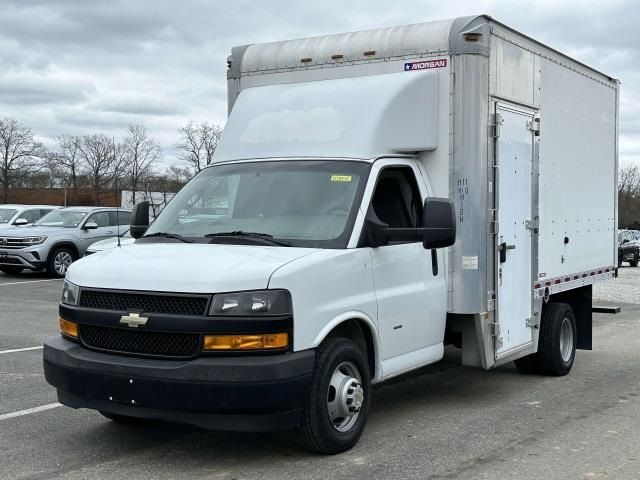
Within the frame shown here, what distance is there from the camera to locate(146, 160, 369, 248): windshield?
5.80 m

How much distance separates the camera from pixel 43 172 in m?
79.6

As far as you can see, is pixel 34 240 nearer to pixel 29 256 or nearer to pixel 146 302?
pixel 29 256

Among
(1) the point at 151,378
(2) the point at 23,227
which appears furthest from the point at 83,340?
(2) the point at 23,227

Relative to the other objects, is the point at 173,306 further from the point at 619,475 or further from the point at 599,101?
the point at 599,101

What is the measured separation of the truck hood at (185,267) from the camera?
16.2ft

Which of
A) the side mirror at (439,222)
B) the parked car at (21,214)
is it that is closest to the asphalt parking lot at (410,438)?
the side mirror at (439,222)

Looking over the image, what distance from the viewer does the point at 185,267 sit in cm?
508

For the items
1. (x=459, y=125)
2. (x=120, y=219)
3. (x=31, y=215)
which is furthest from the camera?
(x=31, y=215)

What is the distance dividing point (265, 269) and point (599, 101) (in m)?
5.98

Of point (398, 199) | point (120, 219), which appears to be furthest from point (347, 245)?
point (120, 219)

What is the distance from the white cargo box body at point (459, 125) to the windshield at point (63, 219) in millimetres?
13136

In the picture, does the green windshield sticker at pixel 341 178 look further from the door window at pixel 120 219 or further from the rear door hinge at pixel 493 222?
the door window at pixel 120 219

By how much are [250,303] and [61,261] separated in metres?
15.6

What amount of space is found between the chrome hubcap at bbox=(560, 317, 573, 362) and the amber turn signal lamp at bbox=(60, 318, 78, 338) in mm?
5210
